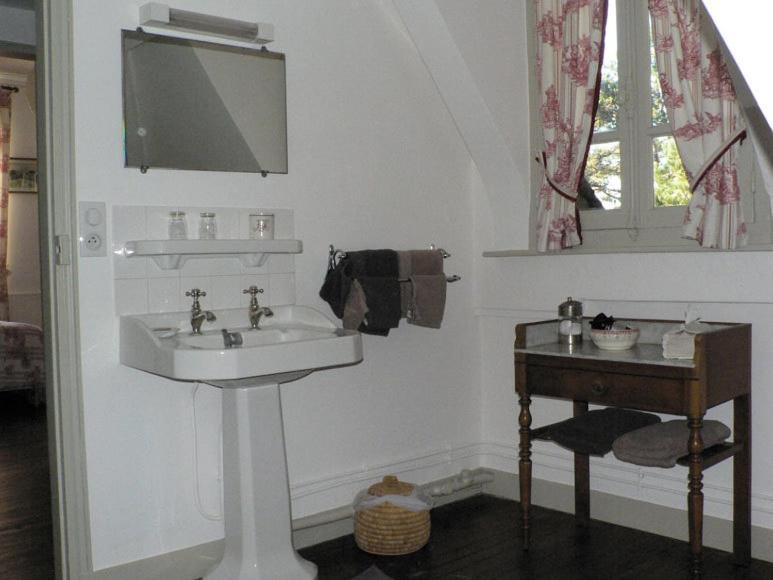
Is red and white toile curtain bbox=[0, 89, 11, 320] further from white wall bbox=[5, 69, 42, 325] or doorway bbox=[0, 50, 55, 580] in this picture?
white wall bbox=[5, 69, 42, 325]

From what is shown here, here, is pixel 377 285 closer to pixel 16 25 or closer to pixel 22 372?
pixel 16 25

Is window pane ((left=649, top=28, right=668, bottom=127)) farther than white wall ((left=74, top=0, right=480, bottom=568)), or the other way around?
window pane ((left=649, top=28, right=668, bottom=127))

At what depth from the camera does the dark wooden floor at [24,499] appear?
9.32 feet

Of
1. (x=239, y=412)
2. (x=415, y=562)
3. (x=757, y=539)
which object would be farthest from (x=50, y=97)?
(x=757, y=539)

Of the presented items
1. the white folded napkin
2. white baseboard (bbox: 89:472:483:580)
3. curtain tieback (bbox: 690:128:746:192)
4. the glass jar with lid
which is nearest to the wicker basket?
white baseboard (bbox: 89:472:483:580)

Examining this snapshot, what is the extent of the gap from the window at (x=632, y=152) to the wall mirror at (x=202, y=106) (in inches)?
51.3

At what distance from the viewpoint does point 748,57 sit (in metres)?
0.68

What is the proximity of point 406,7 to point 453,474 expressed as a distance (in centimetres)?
198

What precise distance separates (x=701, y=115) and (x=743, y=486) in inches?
50.3

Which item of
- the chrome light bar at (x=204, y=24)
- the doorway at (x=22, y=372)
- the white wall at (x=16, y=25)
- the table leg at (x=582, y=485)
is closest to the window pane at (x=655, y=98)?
the table leg at (x=582, y=485)

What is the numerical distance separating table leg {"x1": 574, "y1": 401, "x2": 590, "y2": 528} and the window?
2.43ft

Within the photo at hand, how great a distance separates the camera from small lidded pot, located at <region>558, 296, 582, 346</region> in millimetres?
2996

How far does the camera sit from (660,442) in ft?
8.25

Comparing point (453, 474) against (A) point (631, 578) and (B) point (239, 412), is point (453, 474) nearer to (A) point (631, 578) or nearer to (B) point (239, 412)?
(A) point (631, 578)
